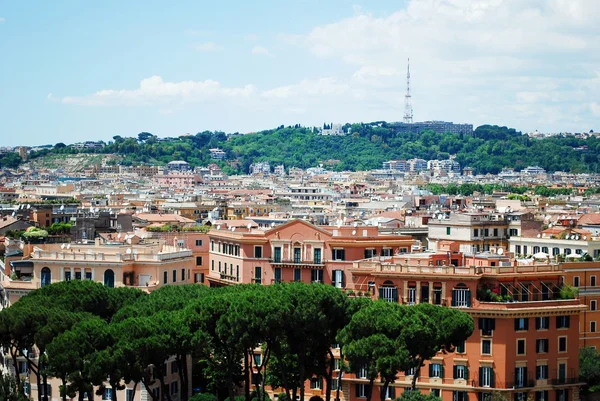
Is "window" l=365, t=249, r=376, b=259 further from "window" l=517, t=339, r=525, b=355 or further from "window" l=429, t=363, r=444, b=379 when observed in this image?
"window" l=517, t=339, r=525, b=355

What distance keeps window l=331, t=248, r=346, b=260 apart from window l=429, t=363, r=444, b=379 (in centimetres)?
1016

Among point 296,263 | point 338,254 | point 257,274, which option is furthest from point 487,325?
point 257,274

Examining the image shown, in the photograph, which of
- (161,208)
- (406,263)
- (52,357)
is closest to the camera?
(52,357)

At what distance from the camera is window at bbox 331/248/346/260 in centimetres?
6006

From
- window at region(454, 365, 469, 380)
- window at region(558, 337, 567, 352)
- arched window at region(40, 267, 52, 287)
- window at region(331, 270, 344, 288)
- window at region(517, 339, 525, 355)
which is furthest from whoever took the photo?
arched window at region(40, 267, 52, 287)

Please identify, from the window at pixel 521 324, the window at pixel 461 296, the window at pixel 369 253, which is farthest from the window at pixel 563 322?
Result: the window at pixel 369 253

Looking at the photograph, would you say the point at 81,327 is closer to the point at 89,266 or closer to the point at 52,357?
the point at 52,357

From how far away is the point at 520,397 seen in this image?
5075 centimetres

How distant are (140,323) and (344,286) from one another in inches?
625

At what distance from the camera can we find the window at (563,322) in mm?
51656

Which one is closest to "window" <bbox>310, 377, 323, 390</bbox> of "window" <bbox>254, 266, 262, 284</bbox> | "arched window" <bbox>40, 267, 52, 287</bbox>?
"window" <bbox>254, 266, 262, 284</bbox>

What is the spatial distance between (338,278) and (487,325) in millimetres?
10355

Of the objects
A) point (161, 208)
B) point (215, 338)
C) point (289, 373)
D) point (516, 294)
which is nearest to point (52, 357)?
point (215, 338)

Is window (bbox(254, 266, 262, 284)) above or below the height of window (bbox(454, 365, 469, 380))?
above
